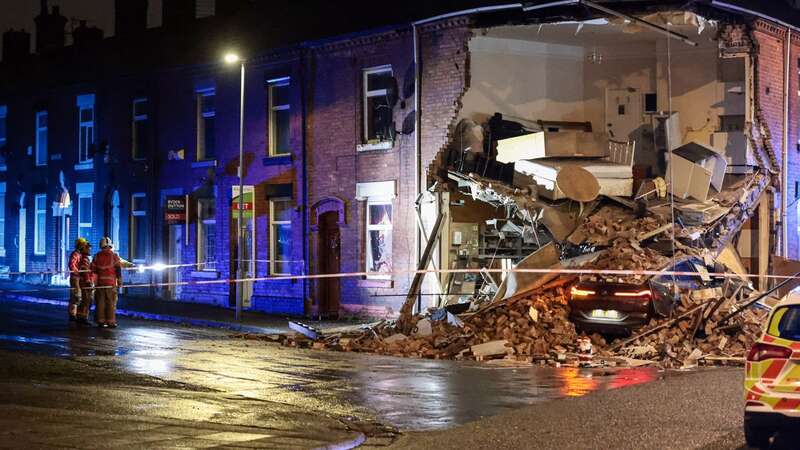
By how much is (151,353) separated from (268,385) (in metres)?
4.24

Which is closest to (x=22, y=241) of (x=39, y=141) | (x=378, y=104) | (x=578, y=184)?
(x=39, y=141)

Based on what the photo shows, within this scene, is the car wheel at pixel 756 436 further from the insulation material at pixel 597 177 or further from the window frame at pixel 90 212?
the window frame at pixel 90 212

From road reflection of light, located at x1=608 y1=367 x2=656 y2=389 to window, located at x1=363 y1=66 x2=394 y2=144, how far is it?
992 cm

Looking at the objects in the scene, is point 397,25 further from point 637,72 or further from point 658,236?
point 658,236

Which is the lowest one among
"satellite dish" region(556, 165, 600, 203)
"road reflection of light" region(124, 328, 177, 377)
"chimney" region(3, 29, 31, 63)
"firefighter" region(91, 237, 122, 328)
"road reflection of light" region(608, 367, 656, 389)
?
"road reflection of light" region(608, 367, 656, 389)

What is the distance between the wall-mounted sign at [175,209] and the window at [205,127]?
1311 mm

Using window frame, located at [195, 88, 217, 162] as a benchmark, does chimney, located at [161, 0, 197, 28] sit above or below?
above

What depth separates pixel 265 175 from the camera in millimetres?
27156

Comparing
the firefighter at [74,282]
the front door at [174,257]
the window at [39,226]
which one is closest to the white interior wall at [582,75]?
the firefighter at [74,282]

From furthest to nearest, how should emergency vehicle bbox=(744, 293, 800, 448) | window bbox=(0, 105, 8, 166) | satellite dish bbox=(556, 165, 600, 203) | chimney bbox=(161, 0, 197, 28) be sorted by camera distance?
1. window bbox=(0, 105, 8, 166)
2. chimney bbox=(161, 0, 197, 28)
3. satellite dish bbox=(556, 165, 600, 203)
4. emergency vehicle bbox=(744, 293, 800, 448)

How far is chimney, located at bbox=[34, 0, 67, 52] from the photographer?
4191cm

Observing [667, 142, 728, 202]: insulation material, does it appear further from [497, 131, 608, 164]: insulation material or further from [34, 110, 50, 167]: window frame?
[34, 110, 50, 167]: window frame

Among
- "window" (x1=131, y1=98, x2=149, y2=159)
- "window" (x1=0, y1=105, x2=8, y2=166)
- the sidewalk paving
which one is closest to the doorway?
the sidewalk paving

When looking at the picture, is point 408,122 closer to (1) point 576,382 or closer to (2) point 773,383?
(1) point 576,382
